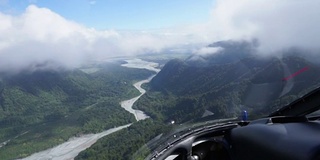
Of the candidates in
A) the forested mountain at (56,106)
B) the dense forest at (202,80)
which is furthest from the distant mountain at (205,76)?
the forested mountain at (56,106)

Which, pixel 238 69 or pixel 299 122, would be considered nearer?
pixel 299 122

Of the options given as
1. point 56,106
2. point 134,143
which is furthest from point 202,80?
point 134,143

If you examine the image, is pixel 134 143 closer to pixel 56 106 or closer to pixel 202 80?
pixel 202 80

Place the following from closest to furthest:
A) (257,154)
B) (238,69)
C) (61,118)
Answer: (257,154)
(238,69)
(61,118)

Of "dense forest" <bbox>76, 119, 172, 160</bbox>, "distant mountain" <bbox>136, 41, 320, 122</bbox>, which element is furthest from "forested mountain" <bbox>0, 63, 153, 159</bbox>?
"dense forest" <bbox>76, 119, 172, 160</bbox>

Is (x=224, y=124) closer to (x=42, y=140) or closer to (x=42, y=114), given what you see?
(x=42, y=140)

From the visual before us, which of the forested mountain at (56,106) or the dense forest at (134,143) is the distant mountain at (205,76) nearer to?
the forested mountain at (56,106)

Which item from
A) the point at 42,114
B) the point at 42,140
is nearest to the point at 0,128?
the point at 42,114

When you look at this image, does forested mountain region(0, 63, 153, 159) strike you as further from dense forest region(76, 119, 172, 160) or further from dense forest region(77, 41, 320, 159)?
dense forest region(76, 119, 172, 160)

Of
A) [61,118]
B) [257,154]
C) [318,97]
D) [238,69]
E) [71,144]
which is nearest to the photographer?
[257,154]
